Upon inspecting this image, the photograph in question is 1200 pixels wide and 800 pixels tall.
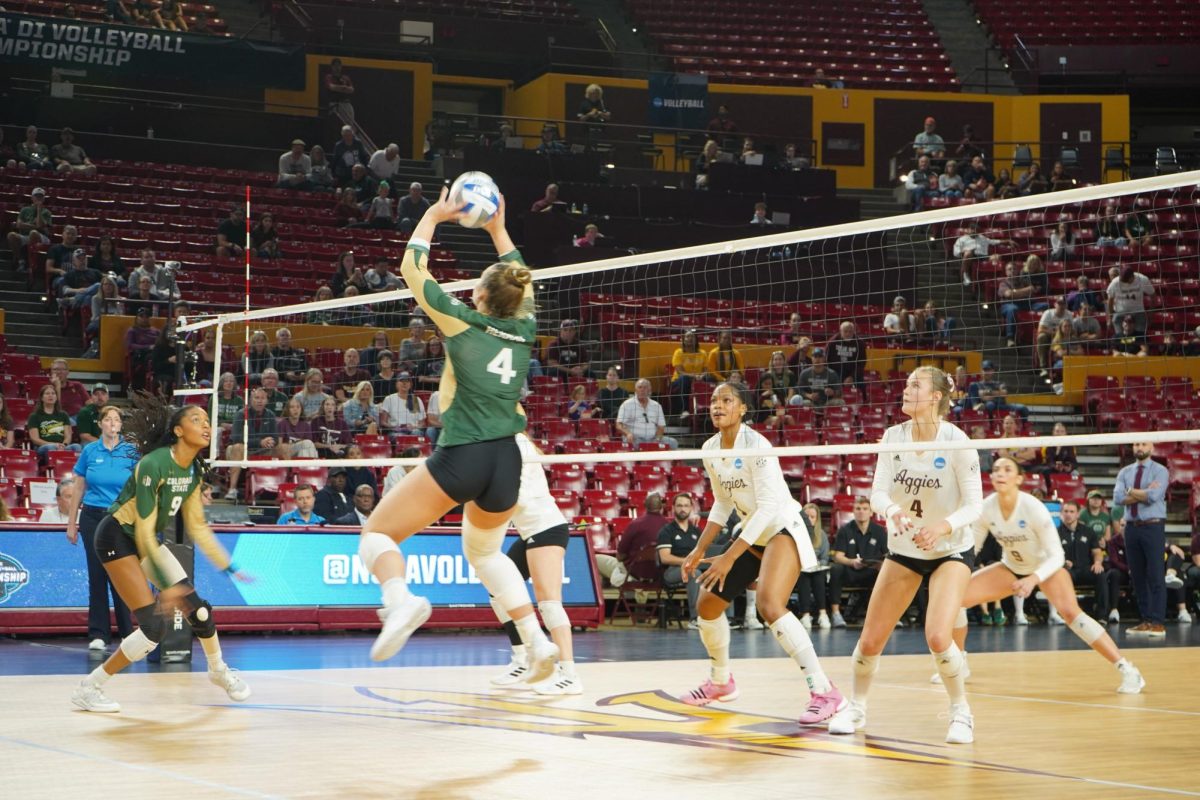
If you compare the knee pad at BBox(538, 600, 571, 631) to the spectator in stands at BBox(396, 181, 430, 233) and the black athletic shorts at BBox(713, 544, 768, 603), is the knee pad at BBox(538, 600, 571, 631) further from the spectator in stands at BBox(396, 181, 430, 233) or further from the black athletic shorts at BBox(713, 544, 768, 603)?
the spectator in stands at BBox(396, 181, 430, 233)

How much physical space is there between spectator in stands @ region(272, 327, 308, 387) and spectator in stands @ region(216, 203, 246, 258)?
5631mm

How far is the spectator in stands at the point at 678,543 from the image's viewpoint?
14.8 m

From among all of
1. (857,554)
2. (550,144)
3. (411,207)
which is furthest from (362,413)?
(550,144)

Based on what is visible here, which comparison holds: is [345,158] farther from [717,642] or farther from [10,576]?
[717,642]

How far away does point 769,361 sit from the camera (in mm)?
17141

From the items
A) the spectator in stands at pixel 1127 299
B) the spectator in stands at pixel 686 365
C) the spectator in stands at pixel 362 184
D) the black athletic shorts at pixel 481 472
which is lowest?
the black athletic shorts at pixel 481 472

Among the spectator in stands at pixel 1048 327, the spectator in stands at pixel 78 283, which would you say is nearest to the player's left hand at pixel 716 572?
the spectator in stands at pixel 1048 327

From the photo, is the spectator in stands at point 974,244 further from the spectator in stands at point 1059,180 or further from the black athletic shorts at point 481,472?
the black athletic shorts at point 481,472

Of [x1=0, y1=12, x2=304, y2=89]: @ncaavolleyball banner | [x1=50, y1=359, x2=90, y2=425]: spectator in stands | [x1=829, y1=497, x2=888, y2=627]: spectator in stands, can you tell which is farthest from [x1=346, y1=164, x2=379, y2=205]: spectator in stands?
[x1=829, y1=497, x2=888, y2=627]: spectator in stands

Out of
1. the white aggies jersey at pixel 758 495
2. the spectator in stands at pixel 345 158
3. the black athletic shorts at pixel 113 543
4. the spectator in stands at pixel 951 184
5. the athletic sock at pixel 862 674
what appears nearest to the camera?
the athletic sock at pixel 862 674

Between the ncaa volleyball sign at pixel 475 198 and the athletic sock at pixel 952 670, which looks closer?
the ncaa volleyball sign at pixel 475 198

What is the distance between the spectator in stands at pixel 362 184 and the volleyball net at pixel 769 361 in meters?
2.00

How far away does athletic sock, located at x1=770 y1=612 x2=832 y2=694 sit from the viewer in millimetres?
7777

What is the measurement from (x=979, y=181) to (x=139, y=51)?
51.8 feet
